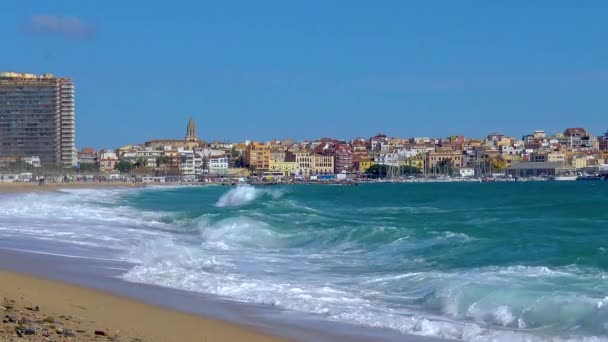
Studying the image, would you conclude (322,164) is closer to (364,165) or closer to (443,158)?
(364,165)

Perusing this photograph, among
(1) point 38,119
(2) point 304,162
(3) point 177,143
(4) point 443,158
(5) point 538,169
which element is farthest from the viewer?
(3) point 177,143

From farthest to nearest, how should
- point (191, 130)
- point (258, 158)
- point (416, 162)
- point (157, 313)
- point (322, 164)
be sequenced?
point (191, 130)
point (416, 162)
point (322, 164)
point (258, 158)
point (157, 313)

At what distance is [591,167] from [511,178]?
14.6 m

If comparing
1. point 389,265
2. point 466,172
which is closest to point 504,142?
point 466,172

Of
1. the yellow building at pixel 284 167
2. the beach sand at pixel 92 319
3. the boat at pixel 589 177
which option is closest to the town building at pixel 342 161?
the yellow building at pixel 284 167

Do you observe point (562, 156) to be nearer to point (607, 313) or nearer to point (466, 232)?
point (466, 232)

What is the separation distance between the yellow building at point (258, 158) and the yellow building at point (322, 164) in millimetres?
7199

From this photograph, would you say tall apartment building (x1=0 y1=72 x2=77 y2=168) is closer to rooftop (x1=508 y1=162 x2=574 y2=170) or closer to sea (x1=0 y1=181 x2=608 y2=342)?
rooftop (x1=508 y1=162 x2=574 y2=170)

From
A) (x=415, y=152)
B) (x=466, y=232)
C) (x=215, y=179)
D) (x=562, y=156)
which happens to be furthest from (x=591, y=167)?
(x=466, y=232)

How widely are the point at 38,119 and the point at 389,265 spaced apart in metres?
115

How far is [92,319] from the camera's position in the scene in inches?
363

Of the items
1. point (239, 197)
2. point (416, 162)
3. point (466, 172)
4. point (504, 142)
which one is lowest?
point (239, 197)

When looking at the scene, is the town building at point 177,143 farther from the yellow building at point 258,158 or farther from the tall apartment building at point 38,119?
the tall apartment building at point 38,119

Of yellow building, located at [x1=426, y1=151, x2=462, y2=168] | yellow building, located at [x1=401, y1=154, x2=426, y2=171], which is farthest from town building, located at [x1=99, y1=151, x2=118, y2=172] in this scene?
yellow building, located at [x1=426, y1=151, x2=462, y2=168]
